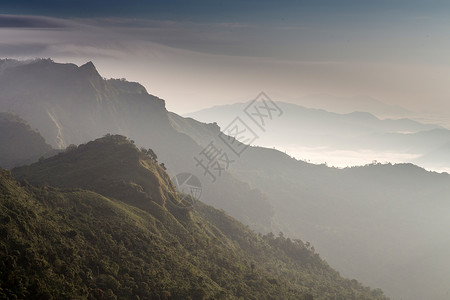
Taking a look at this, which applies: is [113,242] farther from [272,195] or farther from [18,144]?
[272,195]

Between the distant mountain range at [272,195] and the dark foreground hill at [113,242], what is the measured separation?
68733 millimetres

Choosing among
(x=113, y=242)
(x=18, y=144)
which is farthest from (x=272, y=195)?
(x=113, y=242)

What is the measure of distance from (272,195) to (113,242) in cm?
14563

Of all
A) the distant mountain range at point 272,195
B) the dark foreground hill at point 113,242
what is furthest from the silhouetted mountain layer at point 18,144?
the dark foreground hill at point 113,242

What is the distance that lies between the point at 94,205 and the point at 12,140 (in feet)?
236

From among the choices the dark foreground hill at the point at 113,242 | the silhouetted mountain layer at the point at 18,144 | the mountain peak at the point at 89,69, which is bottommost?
the silhouetted mountain layer at the point at 18,144

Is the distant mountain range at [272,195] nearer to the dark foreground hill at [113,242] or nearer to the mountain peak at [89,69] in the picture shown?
the mountain peak at [89,69]

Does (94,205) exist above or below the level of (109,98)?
below

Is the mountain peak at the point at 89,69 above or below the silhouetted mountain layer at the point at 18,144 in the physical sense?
above

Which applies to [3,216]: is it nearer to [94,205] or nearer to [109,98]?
[94,205]

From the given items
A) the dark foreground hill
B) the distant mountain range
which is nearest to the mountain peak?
the distant mountain range

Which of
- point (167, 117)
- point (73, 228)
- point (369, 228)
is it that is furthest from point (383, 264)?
point (73, 228)

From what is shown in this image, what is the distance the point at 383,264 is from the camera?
448 ft

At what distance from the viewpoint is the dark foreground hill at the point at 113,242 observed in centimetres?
2742
